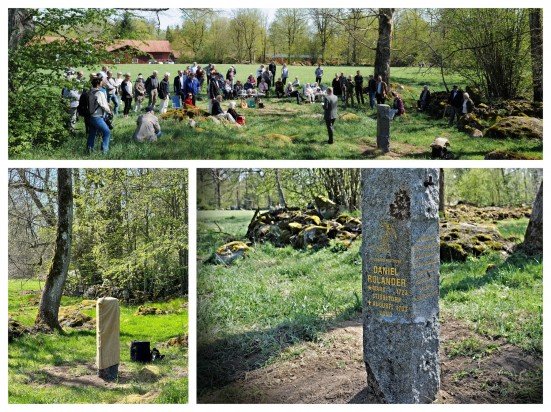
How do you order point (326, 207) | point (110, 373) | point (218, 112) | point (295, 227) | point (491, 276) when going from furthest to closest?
point (326, 207), point (295, 227), point (218, 112), point (491, 276), point (110, 373)

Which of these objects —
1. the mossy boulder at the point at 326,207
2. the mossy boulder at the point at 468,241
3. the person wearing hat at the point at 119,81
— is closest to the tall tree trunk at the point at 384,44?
the mossy boulder at the point at 326,207

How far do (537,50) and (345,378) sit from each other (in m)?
7.59

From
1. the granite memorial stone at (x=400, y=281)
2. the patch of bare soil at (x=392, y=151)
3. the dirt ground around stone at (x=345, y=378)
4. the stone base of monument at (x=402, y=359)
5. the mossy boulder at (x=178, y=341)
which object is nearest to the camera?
the granite memorial stone at (x=400, y=281)

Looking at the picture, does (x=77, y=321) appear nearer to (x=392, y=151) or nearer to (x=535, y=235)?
(x=392, y=151)

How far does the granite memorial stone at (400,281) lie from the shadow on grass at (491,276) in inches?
134

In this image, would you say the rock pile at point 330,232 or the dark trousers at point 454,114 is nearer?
the dark trousers at point 454,114

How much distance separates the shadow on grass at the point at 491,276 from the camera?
35.0ft

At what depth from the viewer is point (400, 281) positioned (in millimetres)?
7047

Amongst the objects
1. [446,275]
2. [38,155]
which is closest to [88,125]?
[38,155]

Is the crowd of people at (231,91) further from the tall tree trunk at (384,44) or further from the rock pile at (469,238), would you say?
the rock pile at (469,238)

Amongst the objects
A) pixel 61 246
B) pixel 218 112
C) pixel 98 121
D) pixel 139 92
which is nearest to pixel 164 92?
pixel 139 92

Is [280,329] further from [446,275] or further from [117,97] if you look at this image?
[117,97]

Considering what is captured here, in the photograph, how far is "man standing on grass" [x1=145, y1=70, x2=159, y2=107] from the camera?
38.7 ft

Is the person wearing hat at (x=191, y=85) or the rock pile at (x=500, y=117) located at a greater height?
the person wearing hat at (x=191, y=85)
